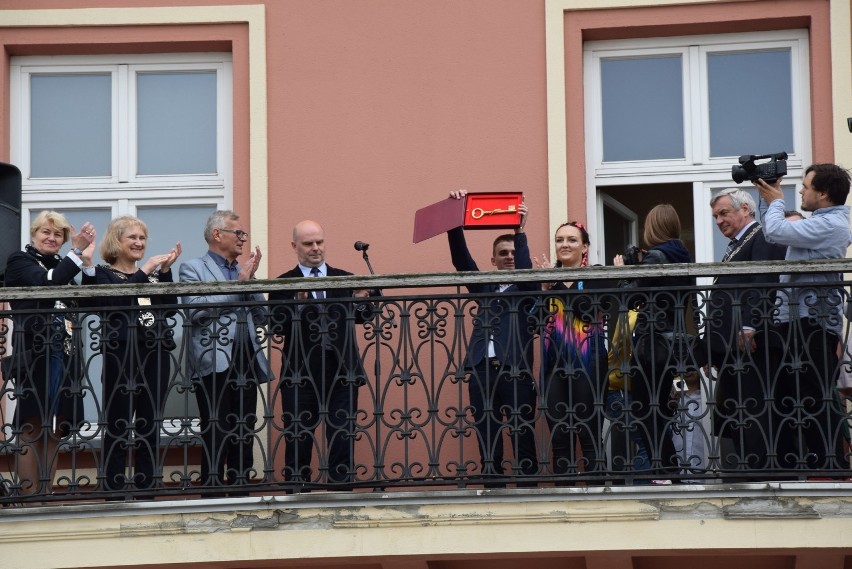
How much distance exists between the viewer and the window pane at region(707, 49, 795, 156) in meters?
11.5

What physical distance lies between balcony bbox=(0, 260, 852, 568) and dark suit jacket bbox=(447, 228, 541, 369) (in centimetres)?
2

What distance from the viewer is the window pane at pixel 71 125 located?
38.8ft

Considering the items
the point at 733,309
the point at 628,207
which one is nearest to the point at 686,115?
the point at 628,207

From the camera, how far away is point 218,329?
389 inches

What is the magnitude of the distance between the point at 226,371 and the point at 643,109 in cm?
340

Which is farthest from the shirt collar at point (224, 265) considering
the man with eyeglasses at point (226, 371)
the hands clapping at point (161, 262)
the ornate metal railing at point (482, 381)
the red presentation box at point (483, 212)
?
the red presentation box at point (483, 212)

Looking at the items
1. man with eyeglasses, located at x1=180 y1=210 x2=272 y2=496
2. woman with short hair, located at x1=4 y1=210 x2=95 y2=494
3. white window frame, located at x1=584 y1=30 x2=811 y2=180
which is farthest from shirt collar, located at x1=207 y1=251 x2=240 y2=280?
white window frame, located at x1=584 y1=30 x2=811 y2=180

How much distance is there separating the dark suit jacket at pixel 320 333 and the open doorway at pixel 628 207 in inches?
84.4

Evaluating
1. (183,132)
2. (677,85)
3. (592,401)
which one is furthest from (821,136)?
(183,132)

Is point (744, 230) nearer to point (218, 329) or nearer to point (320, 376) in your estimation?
point (320, 376)

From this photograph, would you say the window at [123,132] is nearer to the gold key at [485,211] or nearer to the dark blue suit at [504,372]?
the gold key at [485,211]

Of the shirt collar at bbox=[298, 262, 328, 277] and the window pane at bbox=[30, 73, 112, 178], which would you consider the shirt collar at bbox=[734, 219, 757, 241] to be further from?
the window pane at bbox=[30, 73, 112, 178]

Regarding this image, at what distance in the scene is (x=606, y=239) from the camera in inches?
456

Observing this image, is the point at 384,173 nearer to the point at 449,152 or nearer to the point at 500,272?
the point at 449,152
